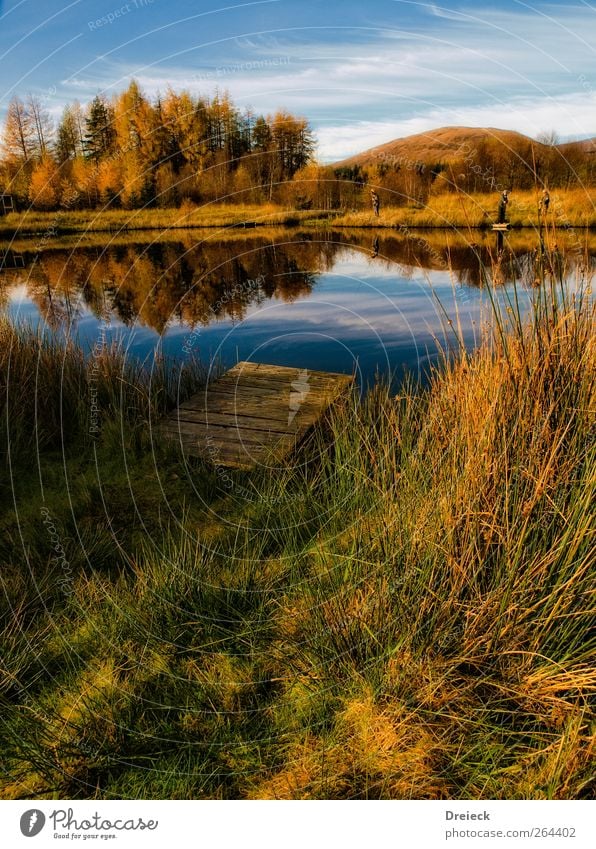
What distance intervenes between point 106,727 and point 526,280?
1.94 metres

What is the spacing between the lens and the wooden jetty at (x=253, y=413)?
3.66 metres

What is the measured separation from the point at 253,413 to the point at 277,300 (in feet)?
9.77

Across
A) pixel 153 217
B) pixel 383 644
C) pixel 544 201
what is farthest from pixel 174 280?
pixel 383 644

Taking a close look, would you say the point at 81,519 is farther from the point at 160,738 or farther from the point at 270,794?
the point at 270,794

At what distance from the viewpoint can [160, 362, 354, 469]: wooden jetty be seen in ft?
12.0

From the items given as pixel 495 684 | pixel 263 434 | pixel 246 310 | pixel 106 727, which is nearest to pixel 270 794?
pixel 106 727

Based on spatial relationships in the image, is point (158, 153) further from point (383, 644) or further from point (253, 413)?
point (383, 644)

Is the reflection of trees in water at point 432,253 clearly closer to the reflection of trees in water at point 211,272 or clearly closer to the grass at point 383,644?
the reflection of trees in water at point 211,272

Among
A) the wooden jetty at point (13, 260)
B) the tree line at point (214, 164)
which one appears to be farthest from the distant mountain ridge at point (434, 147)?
the wooden jetty at point (13, 260)

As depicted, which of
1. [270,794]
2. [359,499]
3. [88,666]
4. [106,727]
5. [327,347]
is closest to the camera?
[270,794]

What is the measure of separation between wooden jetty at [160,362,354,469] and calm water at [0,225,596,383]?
42cm

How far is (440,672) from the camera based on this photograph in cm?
194

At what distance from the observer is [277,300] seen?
6859 mm

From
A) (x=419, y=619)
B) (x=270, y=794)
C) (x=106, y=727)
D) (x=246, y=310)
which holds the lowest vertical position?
(x=270, y=794)
